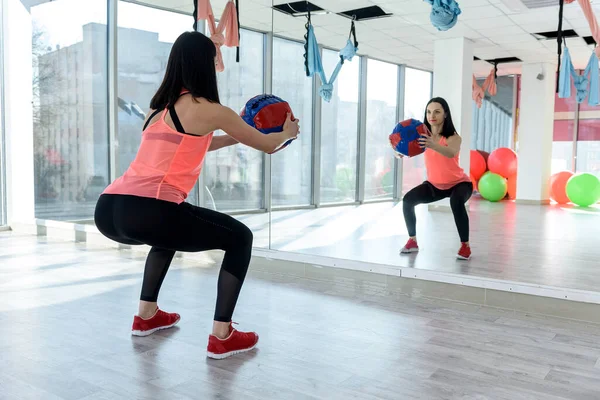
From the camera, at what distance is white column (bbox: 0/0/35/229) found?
5629 millimetres

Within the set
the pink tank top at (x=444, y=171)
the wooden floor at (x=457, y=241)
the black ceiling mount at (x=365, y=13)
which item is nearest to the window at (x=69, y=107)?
the wooden floor at (x=457, y=241)

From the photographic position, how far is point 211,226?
205 centimetres

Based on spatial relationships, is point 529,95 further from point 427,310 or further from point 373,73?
point 427,310

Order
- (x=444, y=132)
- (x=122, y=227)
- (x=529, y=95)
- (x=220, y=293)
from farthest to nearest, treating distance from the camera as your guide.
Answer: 1. (x=529, y=95)
2. (x=444, y=132)
3. (x=220, y=293)
4. (x=122, y=227)

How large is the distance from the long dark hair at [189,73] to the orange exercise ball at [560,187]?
9332mm

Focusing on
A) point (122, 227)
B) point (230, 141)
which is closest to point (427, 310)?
point (230, 141)

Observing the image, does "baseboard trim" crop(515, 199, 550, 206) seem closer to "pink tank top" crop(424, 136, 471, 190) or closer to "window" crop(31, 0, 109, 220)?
"pink tank top" crop(424, 136, 471, 190)

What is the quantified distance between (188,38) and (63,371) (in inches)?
51.2

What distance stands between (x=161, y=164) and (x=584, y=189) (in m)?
8.90

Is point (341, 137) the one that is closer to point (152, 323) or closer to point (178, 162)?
point (152, 323)

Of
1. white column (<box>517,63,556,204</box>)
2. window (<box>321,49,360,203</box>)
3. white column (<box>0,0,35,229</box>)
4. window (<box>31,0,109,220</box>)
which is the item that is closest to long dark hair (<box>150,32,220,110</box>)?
window (<box>31,0,109,220</box>)

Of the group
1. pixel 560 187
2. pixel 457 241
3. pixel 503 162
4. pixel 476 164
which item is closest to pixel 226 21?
pixel 457 241

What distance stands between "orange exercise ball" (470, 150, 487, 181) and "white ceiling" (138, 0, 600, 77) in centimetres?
181

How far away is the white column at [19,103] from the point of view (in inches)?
222
